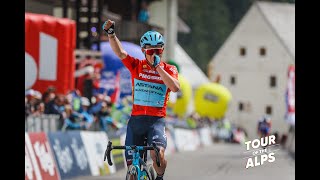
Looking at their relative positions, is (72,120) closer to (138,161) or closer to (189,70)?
(138,161)

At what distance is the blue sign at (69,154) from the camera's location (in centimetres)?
1834

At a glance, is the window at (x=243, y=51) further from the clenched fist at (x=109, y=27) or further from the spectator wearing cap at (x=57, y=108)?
the clenched fist at (x=109, y=27)

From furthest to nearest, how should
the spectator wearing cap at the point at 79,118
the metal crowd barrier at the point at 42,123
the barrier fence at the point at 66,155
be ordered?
the spectator wearing cap at the point at 79,118 < the metal crowd barrier at the point at 42,123 < the barrier fence at the point at 66,155

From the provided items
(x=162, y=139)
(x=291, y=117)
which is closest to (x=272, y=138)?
(x=162, y=139)

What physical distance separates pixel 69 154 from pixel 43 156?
5.63ft

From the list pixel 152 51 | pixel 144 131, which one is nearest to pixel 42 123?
pixel 144 131

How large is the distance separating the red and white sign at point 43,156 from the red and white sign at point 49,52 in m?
3.75

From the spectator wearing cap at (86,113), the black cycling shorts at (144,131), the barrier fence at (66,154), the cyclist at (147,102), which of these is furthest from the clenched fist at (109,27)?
the spectator wearing cap at (86,113)

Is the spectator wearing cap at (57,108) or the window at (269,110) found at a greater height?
the spectator wearing cap at (57,108)

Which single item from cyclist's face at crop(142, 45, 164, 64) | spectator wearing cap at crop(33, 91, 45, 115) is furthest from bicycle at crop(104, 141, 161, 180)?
spectator wearing cap at crop(33, 91, 45, 115)

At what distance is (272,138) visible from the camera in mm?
13500

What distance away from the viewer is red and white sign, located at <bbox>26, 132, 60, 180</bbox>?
17.0 m
